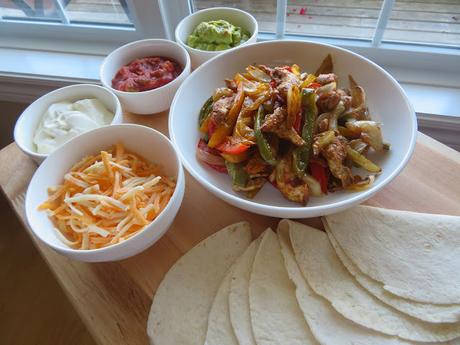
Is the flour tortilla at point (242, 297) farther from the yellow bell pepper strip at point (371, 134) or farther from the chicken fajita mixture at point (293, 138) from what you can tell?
the yellow bell pepper strip at point (371, 134)

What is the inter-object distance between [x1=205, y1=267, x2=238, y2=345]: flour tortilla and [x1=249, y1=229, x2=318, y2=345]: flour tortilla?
3.1 inches

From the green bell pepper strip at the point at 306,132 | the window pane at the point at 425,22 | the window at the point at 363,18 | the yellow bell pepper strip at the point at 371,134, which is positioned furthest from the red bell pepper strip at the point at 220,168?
the window pane at the point at 425,22

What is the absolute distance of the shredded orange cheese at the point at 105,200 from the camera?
1.25 metres

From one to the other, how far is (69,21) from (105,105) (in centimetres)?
115

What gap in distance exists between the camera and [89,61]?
→ 2.45 m

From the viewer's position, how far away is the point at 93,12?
249 cm

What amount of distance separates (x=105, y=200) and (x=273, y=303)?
0.65 meters

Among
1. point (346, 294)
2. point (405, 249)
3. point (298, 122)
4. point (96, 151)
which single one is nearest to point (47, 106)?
point (96, 151)

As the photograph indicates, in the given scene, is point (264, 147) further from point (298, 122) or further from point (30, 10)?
point (30, 10)

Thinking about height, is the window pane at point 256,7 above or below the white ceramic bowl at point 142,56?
A: below

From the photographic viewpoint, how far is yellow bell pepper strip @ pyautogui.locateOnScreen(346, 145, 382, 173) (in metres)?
1.34

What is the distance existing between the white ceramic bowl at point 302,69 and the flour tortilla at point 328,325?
0.77 feet

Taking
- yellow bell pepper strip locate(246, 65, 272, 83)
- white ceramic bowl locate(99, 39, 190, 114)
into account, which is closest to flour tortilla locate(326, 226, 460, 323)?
yellow bell pepper strip locate(246, 65, 272, 83)

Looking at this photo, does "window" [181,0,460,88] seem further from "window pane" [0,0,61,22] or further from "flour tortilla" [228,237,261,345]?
"flour tortilla" [228,237,261,345]
